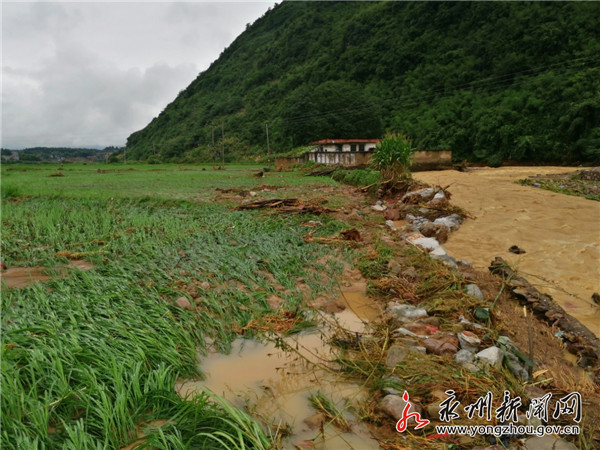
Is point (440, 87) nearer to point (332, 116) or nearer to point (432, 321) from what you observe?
point (332, 116)

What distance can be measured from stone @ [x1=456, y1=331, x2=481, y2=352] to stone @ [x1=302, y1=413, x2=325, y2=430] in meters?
1.36

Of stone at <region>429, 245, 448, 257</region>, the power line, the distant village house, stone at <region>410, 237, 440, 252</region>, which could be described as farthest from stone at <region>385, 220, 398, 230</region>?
the power line

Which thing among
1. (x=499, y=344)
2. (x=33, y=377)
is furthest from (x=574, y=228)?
(x=33, y=377)

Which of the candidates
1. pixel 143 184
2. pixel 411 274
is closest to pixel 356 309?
pixel 411 274

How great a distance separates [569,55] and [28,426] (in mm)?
58157

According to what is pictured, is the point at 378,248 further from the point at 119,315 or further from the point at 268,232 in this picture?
the point at 119,315

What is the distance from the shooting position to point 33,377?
2.16m

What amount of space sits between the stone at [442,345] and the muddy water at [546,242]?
1851 millimetres

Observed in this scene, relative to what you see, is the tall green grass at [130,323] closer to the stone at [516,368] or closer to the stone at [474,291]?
the stone at [474,291]

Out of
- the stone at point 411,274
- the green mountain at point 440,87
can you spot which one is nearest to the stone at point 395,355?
the stone at point 411,274

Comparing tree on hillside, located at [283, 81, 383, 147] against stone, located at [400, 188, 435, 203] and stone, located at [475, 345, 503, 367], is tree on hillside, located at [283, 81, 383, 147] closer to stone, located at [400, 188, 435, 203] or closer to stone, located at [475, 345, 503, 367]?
stone, located at [400, 188, 435, 203]

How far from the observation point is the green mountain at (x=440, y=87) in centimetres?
3750

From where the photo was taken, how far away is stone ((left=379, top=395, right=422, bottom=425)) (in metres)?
2.15

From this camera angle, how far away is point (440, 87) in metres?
56.3
